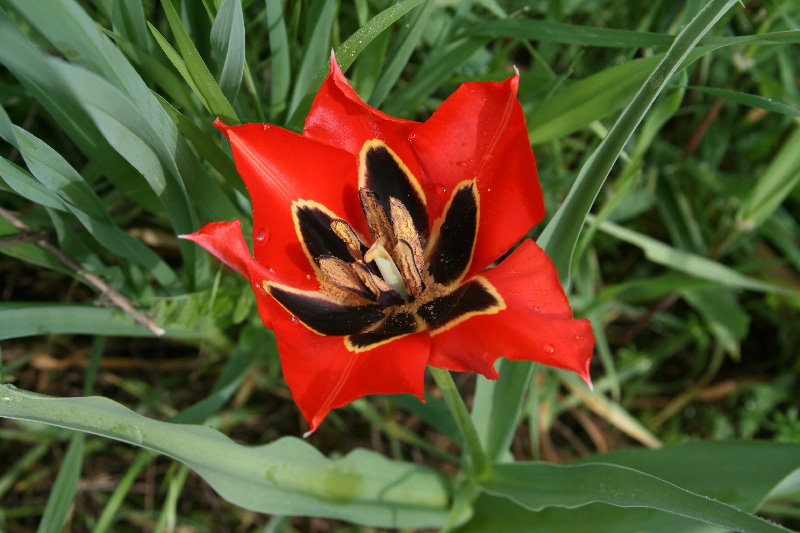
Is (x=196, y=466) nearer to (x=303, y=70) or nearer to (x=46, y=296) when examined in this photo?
(x=303, y=70)

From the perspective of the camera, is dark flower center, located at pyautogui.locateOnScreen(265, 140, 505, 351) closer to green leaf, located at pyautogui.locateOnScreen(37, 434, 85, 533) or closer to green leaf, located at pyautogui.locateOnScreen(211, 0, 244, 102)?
green leaf, located at pyautogui.locateOnScreen(211, 0, 244, 102)

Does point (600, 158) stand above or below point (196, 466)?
above

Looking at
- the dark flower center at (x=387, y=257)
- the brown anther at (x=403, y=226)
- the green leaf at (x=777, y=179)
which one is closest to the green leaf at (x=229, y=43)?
the dark flower center at (x=387, y=257)

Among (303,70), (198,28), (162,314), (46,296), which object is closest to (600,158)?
(303,70)

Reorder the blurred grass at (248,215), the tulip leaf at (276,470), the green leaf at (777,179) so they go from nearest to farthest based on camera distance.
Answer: the tulip leaf at (276,470), the blurred grass at (248,215), the green leaf at (777,179)

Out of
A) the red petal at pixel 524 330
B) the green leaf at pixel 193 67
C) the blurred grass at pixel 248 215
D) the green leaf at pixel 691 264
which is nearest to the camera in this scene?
the red petal at pixel 524 330

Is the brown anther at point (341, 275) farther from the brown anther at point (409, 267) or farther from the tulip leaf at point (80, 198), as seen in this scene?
the tulip leaf at point (80, 198)

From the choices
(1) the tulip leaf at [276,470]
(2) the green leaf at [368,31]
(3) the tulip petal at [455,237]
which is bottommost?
(1) the tulip leaf at [276,470]

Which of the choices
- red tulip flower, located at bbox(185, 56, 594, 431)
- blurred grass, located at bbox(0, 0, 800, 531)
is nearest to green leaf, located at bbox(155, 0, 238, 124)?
blurred grass, located at bbox(0, 0, 800, 531)
